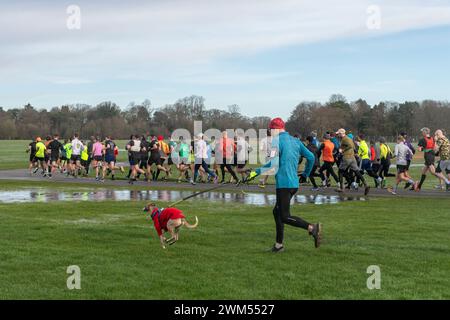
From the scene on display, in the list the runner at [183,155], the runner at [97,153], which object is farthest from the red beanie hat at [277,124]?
the runner at [97,153]

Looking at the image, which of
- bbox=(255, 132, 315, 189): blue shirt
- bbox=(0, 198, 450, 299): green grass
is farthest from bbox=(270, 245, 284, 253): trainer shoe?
bbox=(255, 132, 315, 189): blue shirt

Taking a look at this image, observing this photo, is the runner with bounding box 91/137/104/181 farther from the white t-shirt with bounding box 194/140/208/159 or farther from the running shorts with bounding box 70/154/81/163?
the white t-shirt with bounding box 194/140/208/159

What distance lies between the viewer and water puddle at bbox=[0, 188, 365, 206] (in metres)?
16.6

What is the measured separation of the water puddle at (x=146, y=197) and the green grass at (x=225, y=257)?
3073 millimetres

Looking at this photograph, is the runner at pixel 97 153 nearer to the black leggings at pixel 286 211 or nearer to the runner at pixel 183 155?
the runner at pixel 183 155

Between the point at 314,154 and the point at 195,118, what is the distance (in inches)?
3403

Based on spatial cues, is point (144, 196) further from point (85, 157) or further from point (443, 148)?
point (85, 157)

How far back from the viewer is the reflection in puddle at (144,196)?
16719 mm

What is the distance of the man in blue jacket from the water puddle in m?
6.99

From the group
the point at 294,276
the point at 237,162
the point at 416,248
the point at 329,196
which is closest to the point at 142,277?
the point at 294,276

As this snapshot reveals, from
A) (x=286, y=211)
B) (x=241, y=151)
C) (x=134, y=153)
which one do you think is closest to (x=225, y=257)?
(x=286, y=211)

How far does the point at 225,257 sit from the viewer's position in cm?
840

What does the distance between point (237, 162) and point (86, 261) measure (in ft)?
49.0
